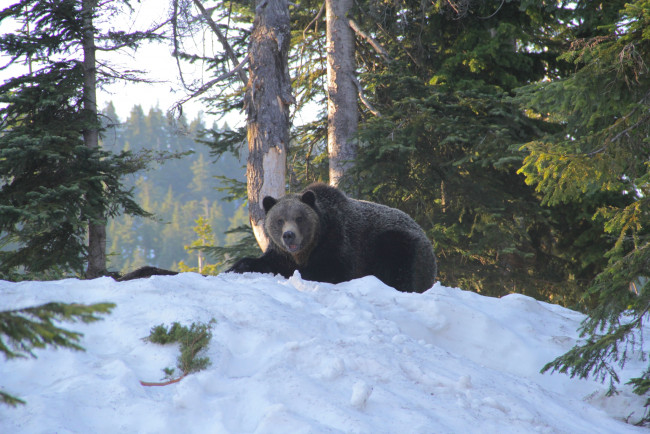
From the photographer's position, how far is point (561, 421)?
3707 millimetres

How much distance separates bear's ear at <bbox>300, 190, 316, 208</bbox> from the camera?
303 inches

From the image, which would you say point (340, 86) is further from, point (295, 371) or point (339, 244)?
point (295, 371)

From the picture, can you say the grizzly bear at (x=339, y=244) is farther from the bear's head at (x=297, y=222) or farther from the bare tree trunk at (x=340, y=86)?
the bare tree trunk at (x=340, y=86)

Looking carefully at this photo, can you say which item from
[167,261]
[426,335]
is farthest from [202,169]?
[426,335]

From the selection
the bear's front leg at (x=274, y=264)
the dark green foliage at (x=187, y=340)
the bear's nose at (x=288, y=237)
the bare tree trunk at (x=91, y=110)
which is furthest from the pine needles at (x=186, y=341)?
the bare tree trunk at (x=91, y=110)

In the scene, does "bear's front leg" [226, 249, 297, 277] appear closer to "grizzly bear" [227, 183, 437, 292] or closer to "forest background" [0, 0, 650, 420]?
"grizzly bear" [227, 183, 437, 292]

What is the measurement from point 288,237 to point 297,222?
0.37 m

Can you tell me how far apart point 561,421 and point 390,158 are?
28.8ft

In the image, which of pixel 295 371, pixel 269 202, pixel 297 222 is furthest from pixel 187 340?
pixel 269 202

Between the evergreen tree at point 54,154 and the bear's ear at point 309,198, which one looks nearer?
the bear's ear at point 309,198

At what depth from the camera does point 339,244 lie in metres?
7.82

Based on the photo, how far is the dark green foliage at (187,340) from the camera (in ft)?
11.3

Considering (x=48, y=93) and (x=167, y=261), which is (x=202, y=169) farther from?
(x=48, y=93)

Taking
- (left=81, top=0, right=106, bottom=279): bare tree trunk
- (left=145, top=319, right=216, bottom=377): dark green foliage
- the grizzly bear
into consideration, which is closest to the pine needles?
(left=145, top=319, right=216, bottom=377): dark green foliage
